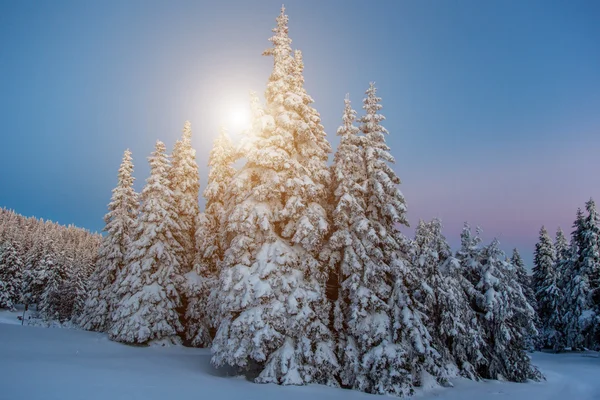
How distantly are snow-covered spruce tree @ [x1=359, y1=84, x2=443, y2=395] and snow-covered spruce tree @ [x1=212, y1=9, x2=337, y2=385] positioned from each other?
104 inches

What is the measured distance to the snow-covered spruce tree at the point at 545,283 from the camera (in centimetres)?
4762

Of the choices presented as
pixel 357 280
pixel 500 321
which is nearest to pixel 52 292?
pixel 357 280

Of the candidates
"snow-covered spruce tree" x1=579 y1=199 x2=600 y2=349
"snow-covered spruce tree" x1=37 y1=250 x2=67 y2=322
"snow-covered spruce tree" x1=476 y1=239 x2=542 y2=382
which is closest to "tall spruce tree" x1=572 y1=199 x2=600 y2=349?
"snow-covered spruce tree" x1=579 y1=199 x2=600 y2=349

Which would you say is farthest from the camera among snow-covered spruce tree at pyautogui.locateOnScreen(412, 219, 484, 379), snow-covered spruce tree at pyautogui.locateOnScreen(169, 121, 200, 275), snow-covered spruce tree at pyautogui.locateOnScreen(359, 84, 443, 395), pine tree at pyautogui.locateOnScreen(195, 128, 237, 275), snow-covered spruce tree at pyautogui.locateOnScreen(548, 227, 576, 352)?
snow-covered spruce tree at pyautogui.locateOnScreen(548, 227, 576, 352)

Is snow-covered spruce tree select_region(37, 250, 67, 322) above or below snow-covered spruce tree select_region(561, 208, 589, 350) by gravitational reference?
below

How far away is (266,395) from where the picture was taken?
48.0ft

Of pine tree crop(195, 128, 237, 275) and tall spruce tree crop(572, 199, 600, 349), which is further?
tall spruce tree crop(572, 199, 600, 349)

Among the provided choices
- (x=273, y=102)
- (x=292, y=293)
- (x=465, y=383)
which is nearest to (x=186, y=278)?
(x=292, y=293)

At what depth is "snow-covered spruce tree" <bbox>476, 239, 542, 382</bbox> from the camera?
24938 millimetres

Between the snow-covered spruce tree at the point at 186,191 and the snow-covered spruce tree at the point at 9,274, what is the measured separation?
6037 cm

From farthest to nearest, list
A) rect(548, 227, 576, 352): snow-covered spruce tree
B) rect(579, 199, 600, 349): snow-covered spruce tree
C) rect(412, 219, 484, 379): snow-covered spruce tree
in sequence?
rect(548, 227, 576, 352): snow-covered spruce tree
rect(579, 199, 600, 349): snow-covered spruce tree
rect(412, 219, 484, 379): snow-covered spruce tree

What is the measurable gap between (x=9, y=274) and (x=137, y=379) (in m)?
79.3

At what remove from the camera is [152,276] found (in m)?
27.9

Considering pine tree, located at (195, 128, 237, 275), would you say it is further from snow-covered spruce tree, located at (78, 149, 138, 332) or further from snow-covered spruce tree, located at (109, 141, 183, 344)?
snow-covered spruce tree, located at (78, 149, 138, 332)
